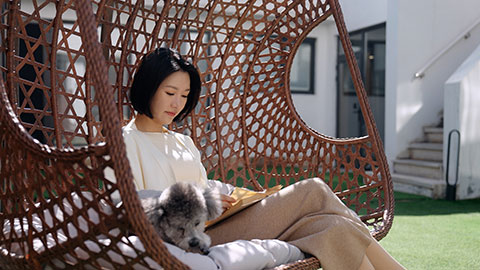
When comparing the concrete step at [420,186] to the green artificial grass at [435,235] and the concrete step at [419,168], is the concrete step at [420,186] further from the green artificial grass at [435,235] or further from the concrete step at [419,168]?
the green artificial grass at [435,235]

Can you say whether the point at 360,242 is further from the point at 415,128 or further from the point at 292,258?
the point at 415,128

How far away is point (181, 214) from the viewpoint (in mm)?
1482

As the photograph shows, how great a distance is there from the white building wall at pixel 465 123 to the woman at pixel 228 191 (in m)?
3.55

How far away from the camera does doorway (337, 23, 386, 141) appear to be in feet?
24.3

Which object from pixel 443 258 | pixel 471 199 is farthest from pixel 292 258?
pixel 471 199

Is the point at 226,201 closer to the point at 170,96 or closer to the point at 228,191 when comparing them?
the point at 228,191

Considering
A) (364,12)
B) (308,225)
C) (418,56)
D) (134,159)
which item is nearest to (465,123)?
(418,56)

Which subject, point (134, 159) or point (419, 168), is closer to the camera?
point (134, 159)

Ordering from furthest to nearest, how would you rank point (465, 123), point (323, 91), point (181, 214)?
point (323, 91) → point (465, 123) → point (181, 214)

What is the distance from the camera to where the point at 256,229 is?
73.2 inches

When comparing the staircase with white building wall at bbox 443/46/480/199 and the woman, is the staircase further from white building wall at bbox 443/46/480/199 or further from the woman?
the woman

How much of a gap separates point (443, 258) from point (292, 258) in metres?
1.49

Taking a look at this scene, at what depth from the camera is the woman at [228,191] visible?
1786mm

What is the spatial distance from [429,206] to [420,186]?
0.71 meters
